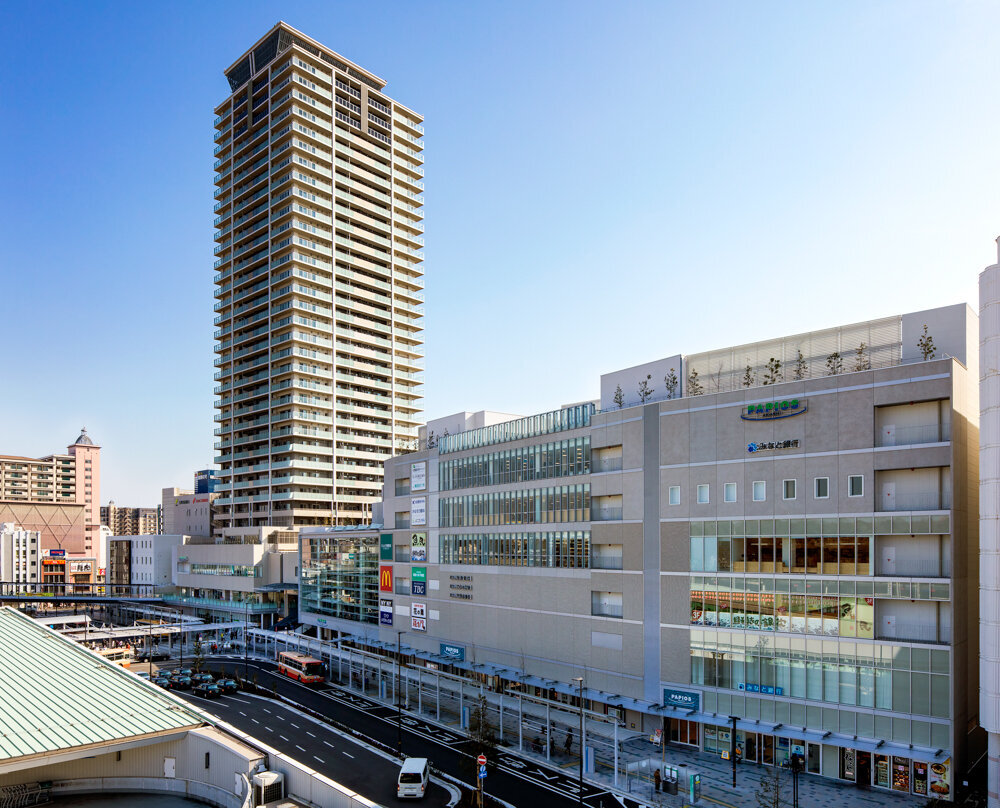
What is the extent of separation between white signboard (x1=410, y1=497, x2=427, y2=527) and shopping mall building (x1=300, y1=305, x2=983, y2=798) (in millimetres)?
13656

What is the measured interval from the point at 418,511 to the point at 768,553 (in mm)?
44425

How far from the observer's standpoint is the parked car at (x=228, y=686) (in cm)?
7519

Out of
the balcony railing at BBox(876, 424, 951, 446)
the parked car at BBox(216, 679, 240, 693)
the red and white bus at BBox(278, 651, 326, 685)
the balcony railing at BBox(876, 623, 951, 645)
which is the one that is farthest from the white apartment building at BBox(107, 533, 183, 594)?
the balcony railing at BBox(876, 424, 951, 446)

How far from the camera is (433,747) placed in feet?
182

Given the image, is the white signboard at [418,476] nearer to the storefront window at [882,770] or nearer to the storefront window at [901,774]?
the storefront window at [882,770]

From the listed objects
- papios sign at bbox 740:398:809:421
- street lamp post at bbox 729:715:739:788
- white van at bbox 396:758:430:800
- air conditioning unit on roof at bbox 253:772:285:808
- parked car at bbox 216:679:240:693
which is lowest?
parked car at bbox 216:679:240:693

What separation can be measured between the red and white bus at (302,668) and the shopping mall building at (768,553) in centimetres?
1665

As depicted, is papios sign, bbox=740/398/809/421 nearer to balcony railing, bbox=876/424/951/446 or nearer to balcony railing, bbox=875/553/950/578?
balcony railing, bbox=876/424/951/446

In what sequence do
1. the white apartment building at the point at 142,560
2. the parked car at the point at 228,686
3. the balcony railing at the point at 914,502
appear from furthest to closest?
the white apartment building at the point at 142,560 → the parked car at the point at 228,686 → the balcony railing at the point at 914,502

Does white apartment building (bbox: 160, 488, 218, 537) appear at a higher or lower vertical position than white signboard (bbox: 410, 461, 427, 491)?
lower

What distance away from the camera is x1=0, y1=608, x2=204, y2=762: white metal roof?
33.0 metres

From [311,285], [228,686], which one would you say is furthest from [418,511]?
[311,285]

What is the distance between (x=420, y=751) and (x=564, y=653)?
15129 mm

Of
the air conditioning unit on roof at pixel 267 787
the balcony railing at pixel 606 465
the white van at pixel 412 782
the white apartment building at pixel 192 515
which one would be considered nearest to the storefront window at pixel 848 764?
the balcony railing at pixel 606 465
